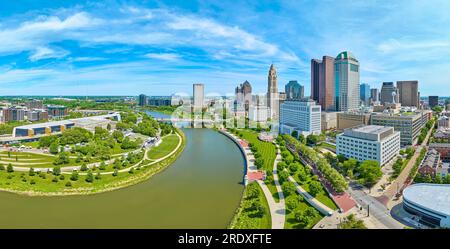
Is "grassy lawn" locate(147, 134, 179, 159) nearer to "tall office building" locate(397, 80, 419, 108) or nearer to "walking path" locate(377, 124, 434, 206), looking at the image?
"walking path" locate(377, 124, 434, 206)

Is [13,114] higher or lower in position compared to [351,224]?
higher

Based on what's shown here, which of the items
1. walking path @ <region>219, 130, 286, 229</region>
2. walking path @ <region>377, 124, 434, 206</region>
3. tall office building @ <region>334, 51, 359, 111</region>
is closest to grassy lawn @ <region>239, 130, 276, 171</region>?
walking path @ <region>219, 130, 286, 229</region>

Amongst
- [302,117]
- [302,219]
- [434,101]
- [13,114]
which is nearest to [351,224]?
[302,219]

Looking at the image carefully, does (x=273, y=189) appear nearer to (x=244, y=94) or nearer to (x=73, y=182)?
(x=73, y=182)

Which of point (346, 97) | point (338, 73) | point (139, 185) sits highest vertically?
point (338, 73)
